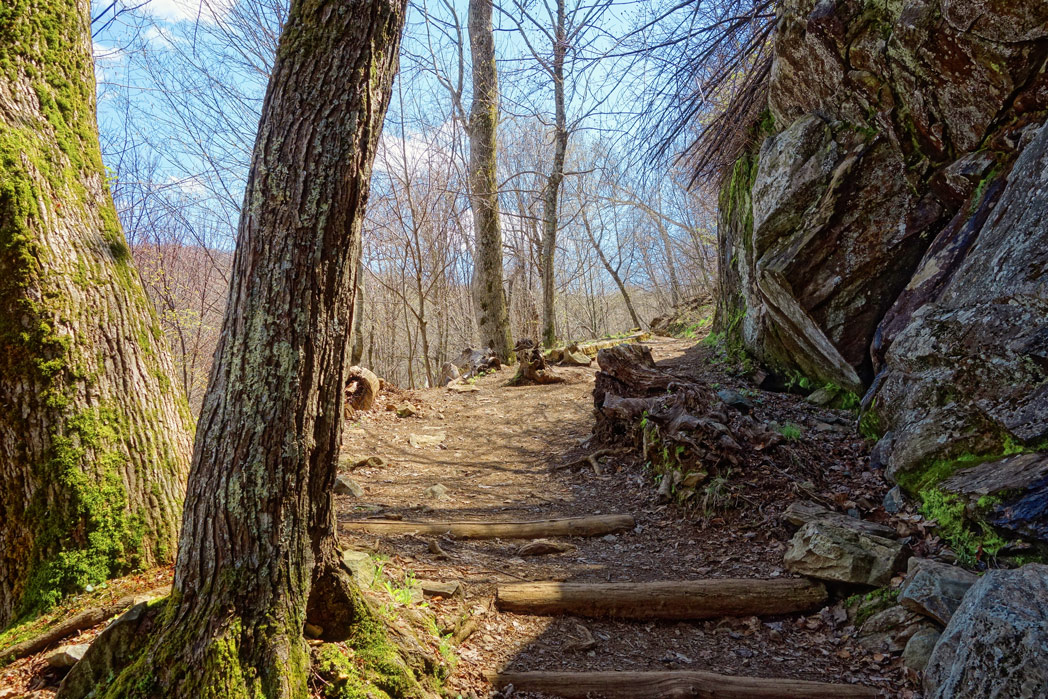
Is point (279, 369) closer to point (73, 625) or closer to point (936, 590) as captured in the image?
point (73, 625)

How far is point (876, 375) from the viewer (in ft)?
17.6

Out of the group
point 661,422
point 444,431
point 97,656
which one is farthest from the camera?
point 444,431

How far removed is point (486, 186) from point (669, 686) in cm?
1042

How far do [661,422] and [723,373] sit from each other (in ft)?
8.46

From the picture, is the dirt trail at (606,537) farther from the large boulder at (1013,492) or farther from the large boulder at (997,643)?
the large boulder at (1013,492)

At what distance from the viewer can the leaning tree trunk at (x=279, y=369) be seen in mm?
2168

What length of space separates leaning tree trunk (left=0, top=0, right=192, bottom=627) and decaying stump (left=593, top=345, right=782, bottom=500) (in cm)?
399

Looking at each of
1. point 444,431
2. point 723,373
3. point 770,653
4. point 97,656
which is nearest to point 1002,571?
point 770,653

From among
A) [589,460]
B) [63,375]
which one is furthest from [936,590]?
[63,375]

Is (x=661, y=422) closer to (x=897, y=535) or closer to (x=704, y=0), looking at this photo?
(x=897, y=535)

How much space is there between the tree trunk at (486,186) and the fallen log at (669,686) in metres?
9.06

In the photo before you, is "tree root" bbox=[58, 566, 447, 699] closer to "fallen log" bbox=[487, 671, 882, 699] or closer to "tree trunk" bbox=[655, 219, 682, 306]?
"fallen log" bbox=[487, 671, 882, 699]

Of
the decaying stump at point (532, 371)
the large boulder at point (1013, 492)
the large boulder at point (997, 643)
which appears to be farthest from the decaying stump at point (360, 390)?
the large boulder at point (997, 643)

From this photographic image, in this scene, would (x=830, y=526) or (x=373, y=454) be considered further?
(x=373, y=454)
